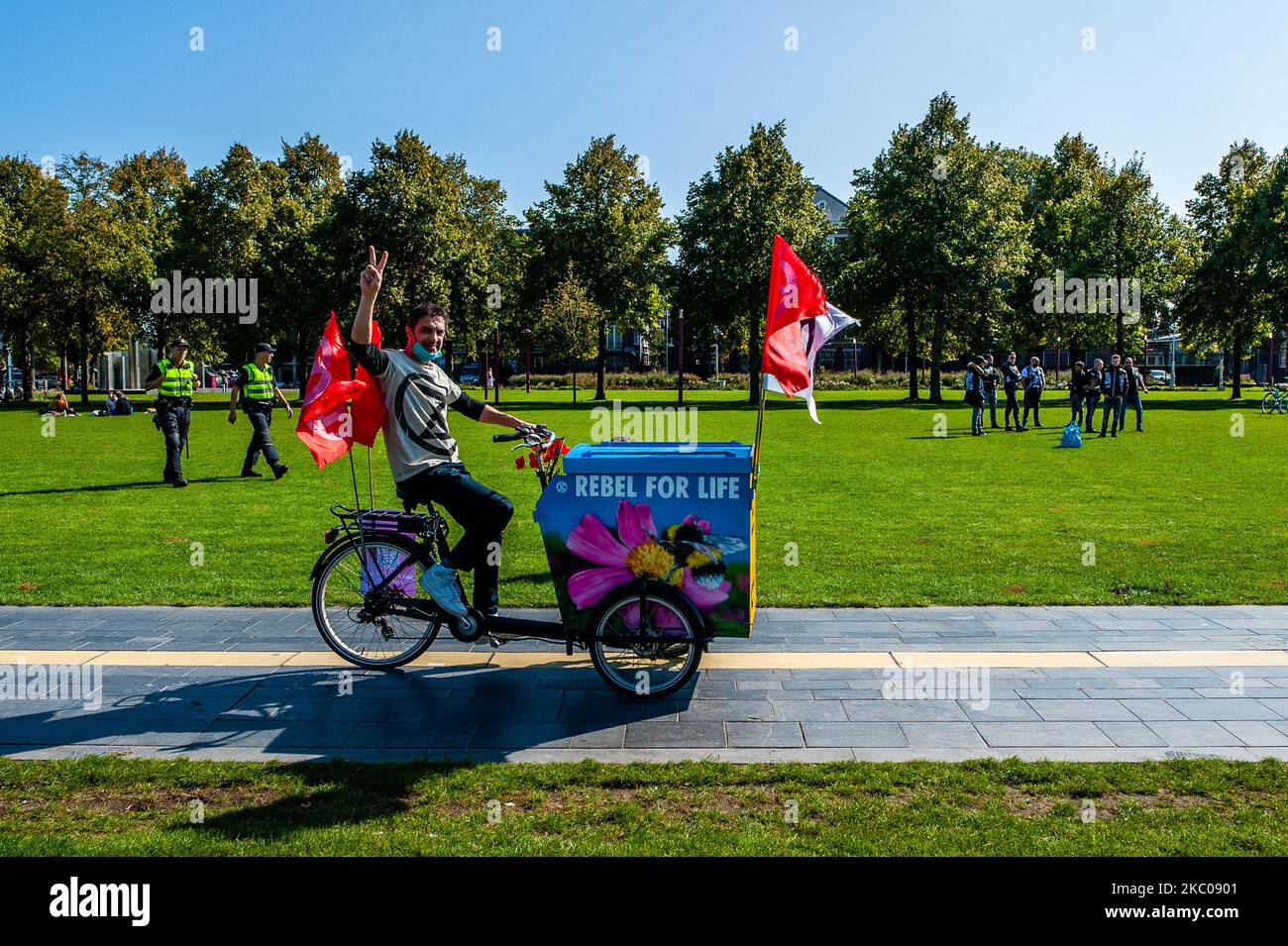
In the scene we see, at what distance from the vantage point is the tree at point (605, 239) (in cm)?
5647

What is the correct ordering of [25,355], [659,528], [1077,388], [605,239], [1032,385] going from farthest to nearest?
1. [605,239]
2. [25,355]
3. [1032,385]
4. [1077,388]
5. [659,528]

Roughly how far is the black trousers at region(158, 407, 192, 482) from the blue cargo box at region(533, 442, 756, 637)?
469 inches

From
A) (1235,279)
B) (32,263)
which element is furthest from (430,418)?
(32,263)

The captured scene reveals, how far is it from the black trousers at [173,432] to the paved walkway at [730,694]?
8.67 m

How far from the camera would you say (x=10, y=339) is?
5294 cm

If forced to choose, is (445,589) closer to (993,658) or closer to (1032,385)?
(993,658)

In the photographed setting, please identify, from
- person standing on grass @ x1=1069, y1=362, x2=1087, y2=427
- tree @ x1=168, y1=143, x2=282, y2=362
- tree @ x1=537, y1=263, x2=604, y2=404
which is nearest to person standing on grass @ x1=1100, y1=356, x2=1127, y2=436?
person standing on grass @ x1=1069, y1=362, x2=1087, y2=427

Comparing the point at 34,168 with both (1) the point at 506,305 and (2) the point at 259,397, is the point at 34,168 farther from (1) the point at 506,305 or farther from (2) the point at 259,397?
(2) the point at 259,397

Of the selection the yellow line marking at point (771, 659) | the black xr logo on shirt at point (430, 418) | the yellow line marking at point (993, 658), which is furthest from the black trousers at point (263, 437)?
the yellow line marking at point (993, 658)

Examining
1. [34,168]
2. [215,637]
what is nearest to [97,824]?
[215,637]

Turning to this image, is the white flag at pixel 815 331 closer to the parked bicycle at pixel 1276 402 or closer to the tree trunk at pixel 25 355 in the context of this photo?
the parked bicycle at pixel 1276 402

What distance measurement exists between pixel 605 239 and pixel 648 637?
174 feet

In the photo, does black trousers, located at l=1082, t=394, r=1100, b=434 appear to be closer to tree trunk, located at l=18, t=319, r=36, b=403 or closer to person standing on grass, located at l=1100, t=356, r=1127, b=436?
person standing on grass, located at l=1100, t=356, r=1127, b=436

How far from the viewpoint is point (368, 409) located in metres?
5.90
